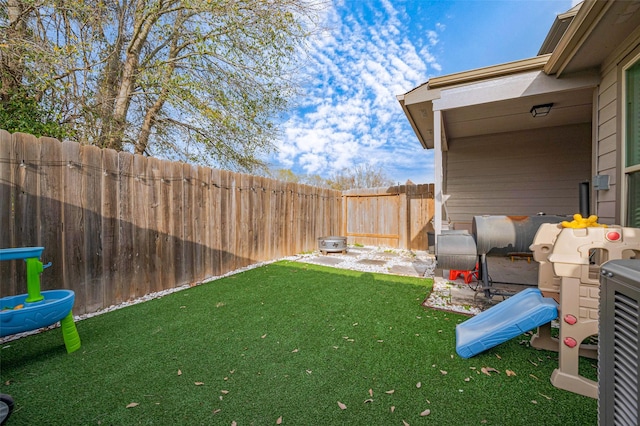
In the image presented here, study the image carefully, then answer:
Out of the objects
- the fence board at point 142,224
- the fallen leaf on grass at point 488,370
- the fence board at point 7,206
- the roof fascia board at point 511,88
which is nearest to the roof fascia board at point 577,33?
the roof fascia board at point 511,88

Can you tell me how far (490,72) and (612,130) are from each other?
5.63 feet

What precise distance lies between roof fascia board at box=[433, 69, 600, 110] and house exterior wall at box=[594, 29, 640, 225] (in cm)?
26

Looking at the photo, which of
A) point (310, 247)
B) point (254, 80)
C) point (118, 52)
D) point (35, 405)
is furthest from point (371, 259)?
point (118, 52)

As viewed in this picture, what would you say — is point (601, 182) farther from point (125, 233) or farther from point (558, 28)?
point (125, 233)

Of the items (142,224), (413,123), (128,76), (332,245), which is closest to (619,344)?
(142,224)

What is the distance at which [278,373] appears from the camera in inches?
78.2

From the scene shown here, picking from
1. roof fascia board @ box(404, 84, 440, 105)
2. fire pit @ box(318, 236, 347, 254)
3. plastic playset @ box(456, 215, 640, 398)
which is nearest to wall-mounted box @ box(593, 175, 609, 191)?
plastic playset @ box(456, 215, 640, 398)

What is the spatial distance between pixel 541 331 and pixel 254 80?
6.58 m

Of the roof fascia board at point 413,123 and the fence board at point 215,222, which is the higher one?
the roof fascia board at point 413,123

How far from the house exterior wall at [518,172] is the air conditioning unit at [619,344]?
19.0ft

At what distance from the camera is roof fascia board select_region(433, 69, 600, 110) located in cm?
343

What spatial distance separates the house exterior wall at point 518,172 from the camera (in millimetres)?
5637

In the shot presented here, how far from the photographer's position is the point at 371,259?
6508mm

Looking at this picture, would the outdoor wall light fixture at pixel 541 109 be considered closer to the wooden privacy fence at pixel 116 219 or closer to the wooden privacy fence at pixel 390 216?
the wooden privacy fence at pixel 390 216
